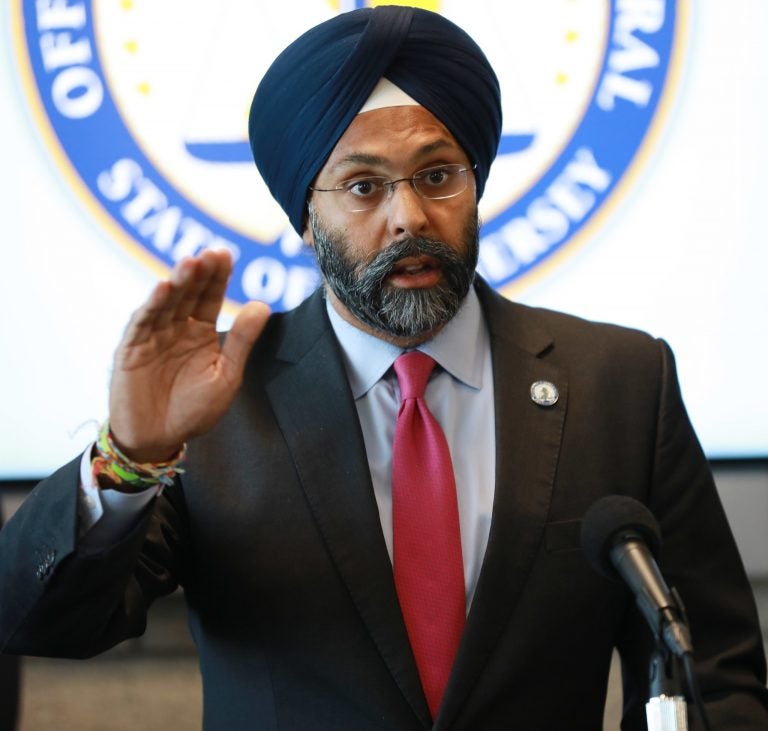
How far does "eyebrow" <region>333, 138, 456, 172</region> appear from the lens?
1.90 m

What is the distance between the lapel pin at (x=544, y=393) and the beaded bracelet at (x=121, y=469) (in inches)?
25.7

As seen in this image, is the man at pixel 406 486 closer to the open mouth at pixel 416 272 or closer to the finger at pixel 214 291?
the open mouth at pixel 416 272

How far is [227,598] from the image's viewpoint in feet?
6.07

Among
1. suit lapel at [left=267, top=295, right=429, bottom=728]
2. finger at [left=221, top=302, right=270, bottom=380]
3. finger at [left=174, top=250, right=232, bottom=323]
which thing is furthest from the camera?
suit lapel at [left=267, top=295, right=429, bottom=728]

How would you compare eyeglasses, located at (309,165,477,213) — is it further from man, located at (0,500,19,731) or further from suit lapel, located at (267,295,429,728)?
man, located at (0,500,19,731)

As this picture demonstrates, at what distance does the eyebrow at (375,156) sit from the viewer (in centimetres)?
190

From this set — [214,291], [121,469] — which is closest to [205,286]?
[214,291]

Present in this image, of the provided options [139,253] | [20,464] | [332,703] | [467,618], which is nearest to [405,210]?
[467,618]

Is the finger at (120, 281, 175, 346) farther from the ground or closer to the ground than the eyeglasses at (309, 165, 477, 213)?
closer to the ground

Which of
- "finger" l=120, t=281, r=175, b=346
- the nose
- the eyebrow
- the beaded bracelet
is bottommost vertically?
the beaded bracelet

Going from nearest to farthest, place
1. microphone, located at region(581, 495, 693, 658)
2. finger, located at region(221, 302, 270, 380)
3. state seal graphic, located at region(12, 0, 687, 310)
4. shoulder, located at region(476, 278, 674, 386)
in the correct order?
1. microphone, located at region(581, 495, 693, 658)
2. finger, located at region(221, 302, 270, 380)
3. shoulder, located at region(476, 278, 674, 386)
4. state seal graphic, located at region(12, 0, 687, 310)

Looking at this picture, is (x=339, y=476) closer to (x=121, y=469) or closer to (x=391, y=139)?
(x=121, y=469)

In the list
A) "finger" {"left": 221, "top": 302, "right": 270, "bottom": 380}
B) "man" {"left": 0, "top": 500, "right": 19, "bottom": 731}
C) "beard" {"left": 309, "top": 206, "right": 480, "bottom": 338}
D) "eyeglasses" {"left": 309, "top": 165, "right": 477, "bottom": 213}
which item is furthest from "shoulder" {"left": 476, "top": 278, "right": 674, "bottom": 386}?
"man" {"left": 0, "top": 500, "right": 19, "bottom": 731}

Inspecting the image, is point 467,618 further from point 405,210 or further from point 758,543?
point 758,543
